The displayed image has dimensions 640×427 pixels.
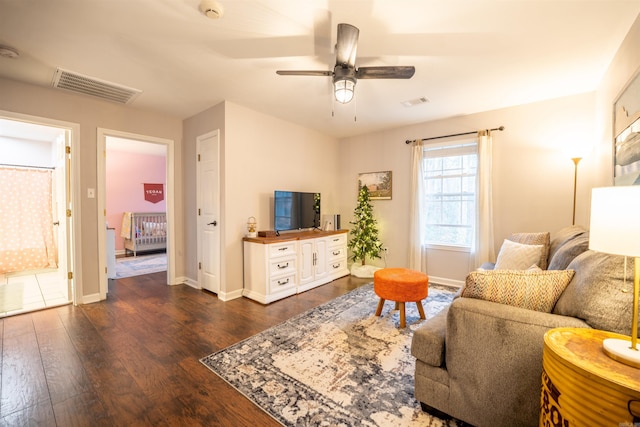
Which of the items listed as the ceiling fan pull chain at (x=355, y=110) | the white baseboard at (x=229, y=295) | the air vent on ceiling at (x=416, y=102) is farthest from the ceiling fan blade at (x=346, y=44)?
the white baseboard at (x=229, y=295)

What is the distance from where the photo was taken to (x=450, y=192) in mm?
4062

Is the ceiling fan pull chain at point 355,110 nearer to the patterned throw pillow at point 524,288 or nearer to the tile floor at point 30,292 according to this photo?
the patterned throw pillow at point 524,288

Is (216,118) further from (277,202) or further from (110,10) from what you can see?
(110,10)

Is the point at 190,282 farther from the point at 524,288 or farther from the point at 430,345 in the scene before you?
the point at 524,288

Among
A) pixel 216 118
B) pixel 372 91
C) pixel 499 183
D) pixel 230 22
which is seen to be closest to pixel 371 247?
pixel 499 183

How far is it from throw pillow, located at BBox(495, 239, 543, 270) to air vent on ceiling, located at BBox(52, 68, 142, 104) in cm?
436

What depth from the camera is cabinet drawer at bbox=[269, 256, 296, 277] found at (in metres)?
3.36

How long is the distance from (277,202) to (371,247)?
6.22 feet

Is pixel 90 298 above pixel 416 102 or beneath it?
beneath

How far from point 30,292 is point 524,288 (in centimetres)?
539

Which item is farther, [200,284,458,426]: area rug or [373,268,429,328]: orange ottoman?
[373,268,429,328]: orange ottoman

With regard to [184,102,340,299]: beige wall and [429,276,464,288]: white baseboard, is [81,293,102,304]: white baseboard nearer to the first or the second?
[184,102,340,299]: beige wall

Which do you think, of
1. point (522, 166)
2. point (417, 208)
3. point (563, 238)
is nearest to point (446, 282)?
point (417, 208)

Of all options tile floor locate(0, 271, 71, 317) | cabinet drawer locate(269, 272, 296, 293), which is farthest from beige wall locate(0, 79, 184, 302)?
cabinet drawer locate(269, 272, 296, 293)
